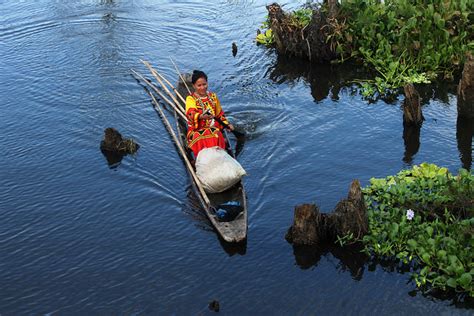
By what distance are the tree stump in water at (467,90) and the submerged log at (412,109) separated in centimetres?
78

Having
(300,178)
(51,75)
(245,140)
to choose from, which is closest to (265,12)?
(51,75)

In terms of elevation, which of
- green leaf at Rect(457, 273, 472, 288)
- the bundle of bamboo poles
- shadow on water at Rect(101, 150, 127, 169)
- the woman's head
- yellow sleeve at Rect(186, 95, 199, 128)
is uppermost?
the woman's head

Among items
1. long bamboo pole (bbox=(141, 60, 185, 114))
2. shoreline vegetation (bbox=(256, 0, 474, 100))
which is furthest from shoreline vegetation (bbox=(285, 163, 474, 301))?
shoreline vegetation (bbox=(256, 0, 474, 100))

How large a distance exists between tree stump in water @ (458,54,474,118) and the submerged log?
2.56 feet

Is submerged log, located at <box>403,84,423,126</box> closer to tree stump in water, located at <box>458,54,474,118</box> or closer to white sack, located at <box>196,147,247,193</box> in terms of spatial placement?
tree stump in water, located at <box>458,54,474,118</box>

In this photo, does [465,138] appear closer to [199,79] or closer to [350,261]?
[350,261]

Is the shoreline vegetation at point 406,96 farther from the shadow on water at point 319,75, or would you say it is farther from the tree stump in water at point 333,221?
the shadow on water at point 319,75

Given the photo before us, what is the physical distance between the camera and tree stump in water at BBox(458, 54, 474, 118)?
11.8m

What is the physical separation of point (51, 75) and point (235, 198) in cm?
734

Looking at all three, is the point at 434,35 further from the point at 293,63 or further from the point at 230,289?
the point at 230,289

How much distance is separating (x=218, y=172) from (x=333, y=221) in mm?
1959

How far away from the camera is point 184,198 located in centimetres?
1022

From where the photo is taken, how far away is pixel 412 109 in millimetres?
12070

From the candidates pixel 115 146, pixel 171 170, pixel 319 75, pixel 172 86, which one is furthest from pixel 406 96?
pixel 115 146
